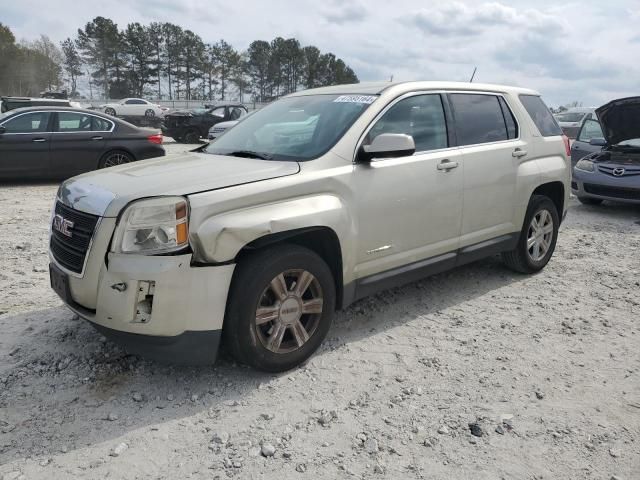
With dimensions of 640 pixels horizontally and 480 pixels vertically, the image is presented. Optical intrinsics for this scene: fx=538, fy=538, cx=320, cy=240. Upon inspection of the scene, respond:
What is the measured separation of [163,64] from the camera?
6556cm

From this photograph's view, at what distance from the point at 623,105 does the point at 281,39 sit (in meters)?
65.7

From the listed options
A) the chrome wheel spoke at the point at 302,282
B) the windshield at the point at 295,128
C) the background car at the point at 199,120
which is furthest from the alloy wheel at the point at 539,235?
the background car at the point at 199,120

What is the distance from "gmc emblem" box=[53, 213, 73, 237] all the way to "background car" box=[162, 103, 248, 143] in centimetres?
1793

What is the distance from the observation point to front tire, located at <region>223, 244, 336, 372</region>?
119 inches

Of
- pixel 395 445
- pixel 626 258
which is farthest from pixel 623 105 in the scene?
pixel 395 445

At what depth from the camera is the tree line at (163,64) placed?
2393 inches

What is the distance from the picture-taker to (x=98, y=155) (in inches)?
400

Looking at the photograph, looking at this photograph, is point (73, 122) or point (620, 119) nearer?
point (620, 119)

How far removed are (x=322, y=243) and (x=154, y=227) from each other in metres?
1.11

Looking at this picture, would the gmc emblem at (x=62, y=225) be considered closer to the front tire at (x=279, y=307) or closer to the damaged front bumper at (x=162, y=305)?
the damaged front bumper at (x=162, y=305)

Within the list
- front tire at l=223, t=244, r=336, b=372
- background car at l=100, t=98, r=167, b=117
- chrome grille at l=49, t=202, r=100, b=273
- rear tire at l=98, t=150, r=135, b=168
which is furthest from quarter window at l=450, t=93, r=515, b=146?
background car at l=100, t=98, r=167, b=117

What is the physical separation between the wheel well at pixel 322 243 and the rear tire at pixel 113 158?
25.7 feet

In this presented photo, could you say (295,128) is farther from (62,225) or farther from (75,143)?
(75,143)

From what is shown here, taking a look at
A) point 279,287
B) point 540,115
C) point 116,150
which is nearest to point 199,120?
point 116,150
